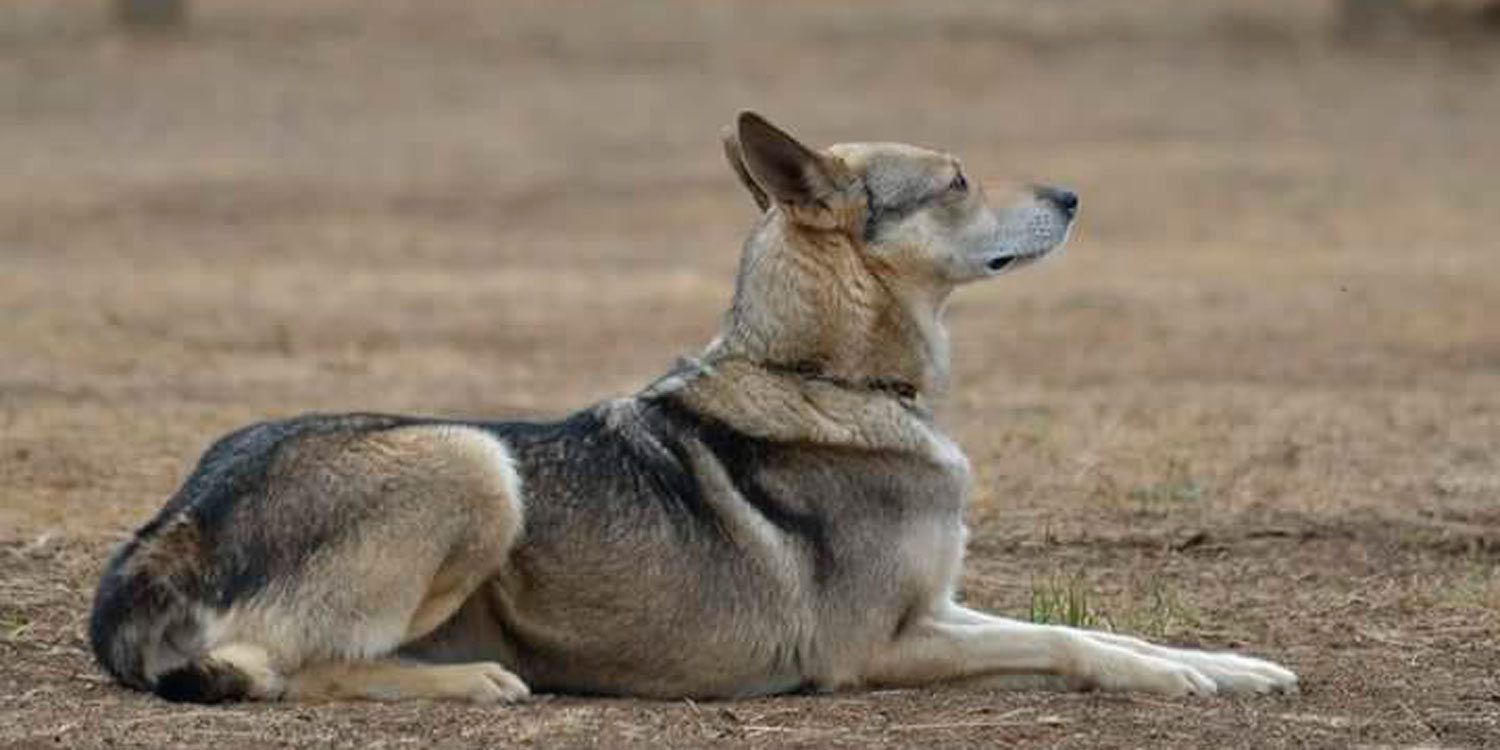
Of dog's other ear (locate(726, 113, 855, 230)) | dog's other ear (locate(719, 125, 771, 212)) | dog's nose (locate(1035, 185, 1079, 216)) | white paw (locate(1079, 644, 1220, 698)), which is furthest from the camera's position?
dog's nose (locate(1035, 185, 1079, 216))

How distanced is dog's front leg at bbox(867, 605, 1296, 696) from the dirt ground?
0.09 metres

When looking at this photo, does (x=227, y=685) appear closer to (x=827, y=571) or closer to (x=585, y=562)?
(x=585, y=562)

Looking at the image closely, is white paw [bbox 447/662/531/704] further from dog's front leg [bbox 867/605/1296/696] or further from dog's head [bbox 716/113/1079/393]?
dog's head [bbox 716/113/1079/393]

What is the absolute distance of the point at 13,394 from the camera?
13.8 meters

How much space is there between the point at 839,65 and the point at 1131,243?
23.2 feet

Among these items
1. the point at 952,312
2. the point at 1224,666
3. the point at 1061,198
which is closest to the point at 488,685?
the point at 1224,666

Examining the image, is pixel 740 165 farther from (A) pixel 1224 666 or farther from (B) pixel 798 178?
(A) pixel 1224 666

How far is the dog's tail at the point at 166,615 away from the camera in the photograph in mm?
7105

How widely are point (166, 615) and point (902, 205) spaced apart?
2.20 m

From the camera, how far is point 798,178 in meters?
7.75

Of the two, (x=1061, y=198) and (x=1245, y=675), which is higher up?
(x=1061, y=198)

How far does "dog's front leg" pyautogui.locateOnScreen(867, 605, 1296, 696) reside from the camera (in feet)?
24.7

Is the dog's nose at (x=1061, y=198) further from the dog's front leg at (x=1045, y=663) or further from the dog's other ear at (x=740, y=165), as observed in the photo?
the dog's front leg at (x=1045, y=663)

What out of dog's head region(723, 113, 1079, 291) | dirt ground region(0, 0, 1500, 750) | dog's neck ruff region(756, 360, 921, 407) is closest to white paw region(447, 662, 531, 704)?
dirt ground region(0, 0, 1500, 750)
